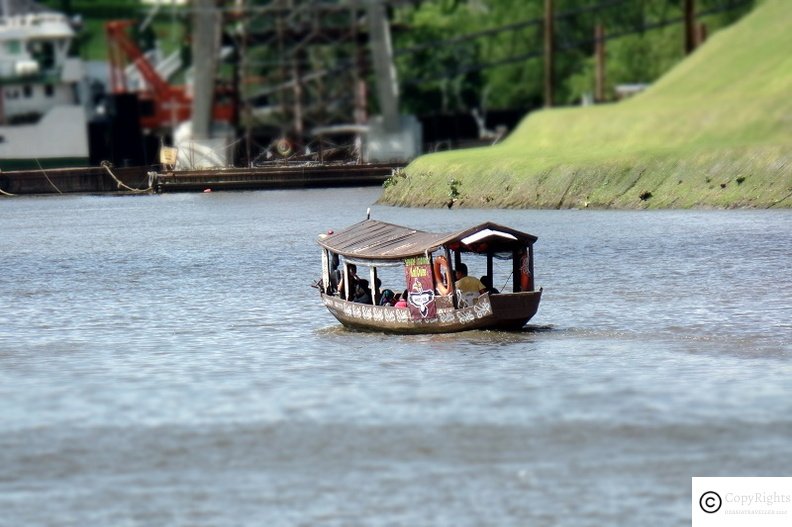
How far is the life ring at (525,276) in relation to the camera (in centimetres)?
3838

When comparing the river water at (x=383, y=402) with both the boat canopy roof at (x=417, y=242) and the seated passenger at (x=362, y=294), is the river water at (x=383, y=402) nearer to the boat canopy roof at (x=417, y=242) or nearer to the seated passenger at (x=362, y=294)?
the seated passenger at (x=362, y=294)

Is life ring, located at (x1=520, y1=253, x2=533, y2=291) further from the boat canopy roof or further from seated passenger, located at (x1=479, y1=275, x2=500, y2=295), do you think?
seated passenger, located at (x1=479, y1=275, x2=500, y2=295)

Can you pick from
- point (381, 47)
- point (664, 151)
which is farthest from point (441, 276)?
point (381, 47)

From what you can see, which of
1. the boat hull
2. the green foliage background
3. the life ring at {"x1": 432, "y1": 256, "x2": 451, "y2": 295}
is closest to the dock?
the green foliage background

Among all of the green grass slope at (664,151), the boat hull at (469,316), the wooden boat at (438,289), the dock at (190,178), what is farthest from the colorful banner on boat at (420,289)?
the dock at (190,178)

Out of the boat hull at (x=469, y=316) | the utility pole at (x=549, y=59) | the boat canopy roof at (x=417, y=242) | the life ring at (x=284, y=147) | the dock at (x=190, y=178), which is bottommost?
the dock at (x=190, y=178)

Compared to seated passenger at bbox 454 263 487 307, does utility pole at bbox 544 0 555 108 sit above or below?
above

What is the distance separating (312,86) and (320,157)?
1771cm

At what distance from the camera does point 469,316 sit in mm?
36438

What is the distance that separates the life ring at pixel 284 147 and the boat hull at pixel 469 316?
88.8 metres

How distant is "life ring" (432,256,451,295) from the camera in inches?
1458

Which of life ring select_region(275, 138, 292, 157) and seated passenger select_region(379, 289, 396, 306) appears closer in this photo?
seated passenger select_region(379, 289, 396, 306)

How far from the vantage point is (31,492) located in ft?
77.1

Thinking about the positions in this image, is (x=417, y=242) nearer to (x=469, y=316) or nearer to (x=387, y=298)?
(x=387, y=298)
